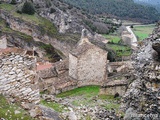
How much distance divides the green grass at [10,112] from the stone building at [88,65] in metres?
22.1

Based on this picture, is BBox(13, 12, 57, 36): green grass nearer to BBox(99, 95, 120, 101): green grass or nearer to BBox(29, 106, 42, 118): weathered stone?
BBox(99, 95, 120, 101): green grass

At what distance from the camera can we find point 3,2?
236ft

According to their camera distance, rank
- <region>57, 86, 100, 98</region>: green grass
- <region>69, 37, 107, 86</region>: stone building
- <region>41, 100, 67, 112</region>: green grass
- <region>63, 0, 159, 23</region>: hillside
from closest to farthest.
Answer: <region>41, 100, 67, 112</region>: green grass, <region>57, 86, 100, 98</region>: green grass, <region>69, 37, 107, 86</region>: stone building, <region>63, 0, 159, 23</region>: hillside

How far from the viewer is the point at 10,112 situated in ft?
34.2

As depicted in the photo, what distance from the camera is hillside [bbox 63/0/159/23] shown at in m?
151

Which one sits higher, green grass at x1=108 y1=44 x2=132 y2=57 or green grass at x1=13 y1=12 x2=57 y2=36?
green grass at x1=13 y1=12 x2=57 y2=36

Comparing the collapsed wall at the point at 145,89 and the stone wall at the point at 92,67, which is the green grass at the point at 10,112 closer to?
the collapsed wall at the point at 145,89

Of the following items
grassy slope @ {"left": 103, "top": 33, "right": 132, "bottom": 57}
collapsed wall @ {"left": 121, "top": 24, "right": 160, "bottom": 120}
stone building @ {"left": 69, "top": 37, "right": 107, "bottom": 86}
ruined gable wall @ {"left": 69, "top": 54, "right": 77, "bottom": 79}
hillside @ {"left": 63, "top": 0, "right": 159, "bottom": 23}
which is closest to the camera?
collapsed wall @ {"left": 121, "top": 24, "right": 160, "bottom": 120}

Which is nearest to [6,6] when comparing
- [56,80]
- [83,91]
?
[56,80]

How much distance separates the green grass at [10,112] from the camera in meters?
10.3

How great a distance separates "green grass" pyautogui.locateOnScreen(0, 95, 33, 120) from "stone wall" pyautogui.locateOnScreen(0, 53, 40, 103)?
1.47 feet

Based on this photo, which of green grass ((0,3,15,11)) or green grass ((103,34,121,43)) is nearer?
green grass ((0,3,15,11))

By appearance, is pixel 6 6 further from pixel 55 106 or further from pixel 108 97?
pixel 55 106

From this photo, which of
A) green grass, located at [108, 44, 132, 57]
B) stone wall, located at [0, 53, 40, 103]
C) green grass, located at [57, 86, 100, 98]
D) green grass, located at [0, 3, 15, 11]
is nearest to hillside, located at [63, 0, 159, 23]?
green grass, located at [108, 44, 132, 57]
